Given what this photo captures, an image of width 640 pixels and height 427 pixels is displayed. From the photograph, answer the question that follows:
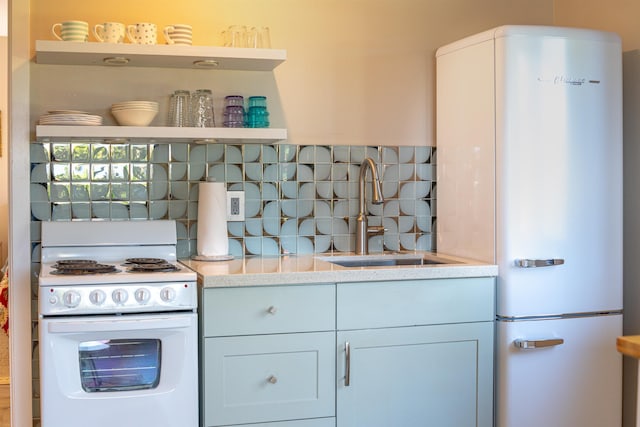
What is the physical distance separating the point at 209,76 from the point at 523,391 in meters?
1.71

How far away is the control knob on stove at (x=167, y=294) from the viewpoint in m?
2.48

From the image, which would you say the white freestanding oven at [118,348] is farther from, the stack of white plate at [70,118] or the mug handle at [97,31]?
the mug handle at [97,31]

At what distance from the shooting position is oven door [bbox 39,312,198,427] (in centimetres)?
240

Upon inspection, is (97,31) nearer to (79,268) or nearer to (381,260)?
(79,268)

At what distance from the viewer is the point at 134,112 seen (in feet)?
9.55

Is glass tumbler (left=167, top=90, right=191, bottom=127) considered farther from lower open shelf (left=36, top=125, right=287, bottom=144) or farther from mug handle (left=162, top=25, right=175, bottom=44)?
mug handle (left=162, top=25, right=175, bottom=44)

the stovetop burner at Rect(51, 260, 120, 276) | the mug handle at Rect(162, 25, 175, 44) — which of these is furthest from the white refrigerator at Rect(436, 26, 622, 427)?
the stovetop burner at Rect(51, 260, 120, 276)

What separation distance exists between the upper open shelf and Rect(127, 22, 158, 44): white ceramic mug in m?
0.06

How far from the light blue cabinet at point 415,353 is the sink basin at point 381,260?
0.41 m

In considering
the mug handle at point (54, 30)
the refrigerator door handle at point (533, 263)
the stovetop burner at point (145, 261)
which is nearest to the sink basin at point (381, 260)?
the refrigerator door handle at point (533, 263)

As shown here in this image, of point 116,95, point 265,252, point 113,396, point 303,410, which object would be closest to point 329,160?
point 265,252

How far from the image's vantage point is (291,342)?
2627 mm

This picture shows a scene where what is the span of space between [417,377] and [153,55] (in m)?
1.50

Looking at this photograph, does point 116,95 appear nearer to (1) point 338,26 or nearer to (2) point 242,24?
(2) point 242,24
